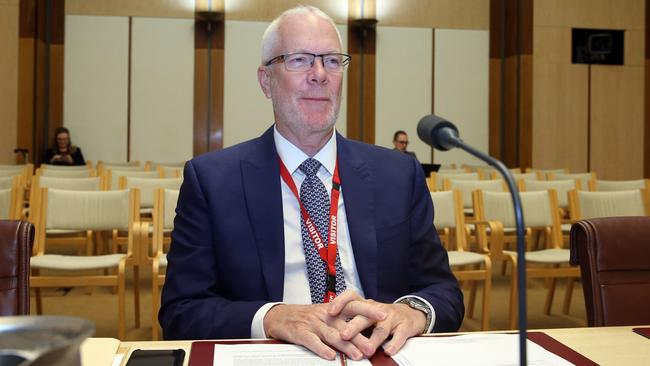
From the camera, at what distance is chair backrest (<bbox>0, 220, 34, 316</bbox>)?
172cm

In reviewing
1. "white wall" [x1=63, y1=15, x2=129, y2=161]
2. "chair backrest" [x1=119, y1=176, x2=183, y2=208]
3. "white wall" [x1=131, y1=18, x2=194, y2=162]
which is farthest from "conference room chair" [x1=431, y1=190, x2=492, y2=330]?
"white wall" [x1=63, y1=15, x2=129, y2=161]

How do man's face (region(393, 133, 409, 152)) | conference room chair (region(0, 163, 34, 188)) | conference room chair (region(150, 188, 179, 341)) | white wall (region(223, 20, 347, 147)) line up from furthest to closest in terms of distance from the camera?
white wall (region(223, 20, 347, 147)), man's face (region(393, 133, 409, 152)), conference room chair (region(0, 163, 34, 188)), conference room chair (region(150, 188, 179, 341))

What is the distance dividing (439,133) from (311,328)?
0.59m

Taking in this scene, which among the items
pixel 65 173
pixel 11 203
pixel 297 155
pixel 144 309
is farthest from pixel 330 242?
pixel 65 173

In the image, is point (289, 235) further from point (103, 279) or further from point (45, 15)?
point (45, 15)

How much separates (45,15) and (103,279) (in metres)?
8.54

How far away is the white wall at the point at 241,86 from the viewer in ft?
38.2

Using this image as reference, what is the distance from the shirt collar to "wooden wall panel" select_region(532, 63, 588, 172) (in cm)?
1051

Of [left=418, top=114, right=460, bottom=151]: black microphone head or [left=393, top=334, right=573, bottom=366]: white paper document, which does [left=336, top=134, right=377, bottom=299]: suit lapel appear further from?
[left=418, top=114, right=460, bottom=151]: black microphone head

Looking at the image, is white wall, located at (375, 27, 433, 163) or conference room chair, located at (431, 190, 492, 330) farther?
white wall, located at (375, 27, 433, 163)

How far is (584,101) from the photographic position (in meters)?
12.2

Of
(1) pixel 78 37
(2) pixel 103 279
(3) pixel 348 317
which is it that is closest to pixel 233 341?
(3) pixel 348 317

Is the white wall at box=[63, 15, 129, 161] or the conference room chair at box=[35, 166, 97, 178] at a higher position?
the white wall at box=[63, 15, 129, 161]

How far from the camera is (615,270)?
6.19 feet
